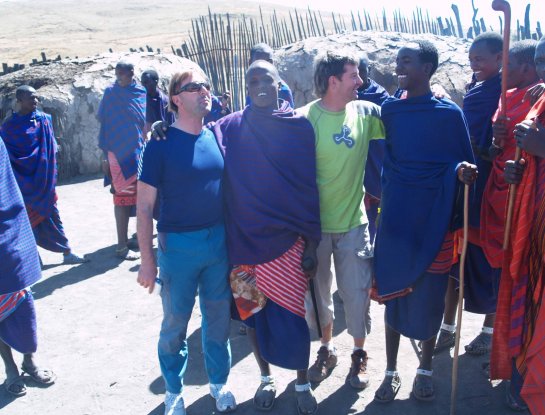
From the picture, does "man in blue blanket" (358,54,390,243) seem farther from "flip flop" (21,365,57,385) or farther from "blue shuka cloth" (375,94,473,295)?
"flip flop" (21,365,57,385)

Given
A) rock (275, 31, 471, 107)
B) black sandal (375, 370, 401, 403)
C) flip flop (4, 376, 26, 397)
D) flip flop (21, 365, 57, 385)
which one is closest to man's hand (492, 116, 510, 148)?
black sandal (375, 370, 401, 403)

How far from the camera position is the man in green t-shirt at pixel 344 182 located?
3.50 meters

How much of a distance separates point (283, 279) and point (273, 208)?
1.37 ft

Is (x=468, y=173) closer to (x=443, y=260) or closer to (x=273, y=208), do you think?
(x=443, y=260)

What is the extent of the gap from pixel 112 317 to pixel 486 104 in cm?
344

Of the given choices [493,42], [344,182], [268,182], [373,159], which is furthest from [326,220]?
[493,42]

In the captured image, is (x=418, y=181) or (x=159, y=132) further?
(x=418, y=181)

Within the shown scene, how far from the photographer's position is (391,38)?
12242mm

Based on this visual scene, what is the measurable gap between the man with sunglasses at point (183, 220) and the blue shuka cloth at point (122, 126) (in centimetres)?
342

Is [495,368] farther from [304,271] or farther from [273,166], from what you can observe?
[273,166]

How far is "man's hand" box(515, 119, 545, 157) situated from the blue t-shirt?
157 cm

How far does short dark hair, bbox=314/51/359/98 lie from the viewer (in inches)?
137

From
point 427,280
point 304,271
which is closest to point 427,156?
point 427,280

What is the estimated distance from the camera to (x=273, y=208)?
332 centimetres
